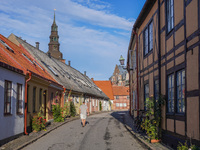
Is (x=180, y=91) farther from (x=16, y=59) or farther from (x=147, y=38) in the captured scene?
(x=16, y=59)

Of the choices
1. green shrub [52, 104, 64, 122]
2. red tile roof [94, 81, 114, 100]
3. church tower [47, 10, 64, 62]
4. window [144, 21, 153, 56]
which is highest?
church tower [47, 10, 64, 62]

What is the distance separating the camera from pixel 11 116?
38.3ft

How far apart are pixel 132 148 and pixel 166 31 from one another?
4.31 meters

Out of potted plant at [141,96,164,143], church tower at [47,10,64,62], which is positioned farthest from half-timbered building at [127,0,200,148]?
church tower at [47,10,64,62]

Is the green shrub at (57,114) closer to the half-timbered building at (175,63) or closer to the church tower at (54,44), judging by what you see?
the half-timbered building at (175,63)

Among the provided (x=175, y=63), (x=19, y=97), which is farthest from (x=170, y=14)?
(x=19, y=97)

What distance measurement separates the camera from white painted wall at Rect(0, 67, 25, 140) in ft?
34.8

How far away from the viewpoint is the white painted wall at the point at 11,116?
10.6m

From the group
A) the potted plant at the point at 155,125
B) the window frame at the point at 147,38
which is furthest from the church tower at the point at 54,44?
the potted plant at the point at 155,125

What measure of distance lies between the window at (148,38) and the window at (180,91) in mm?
4415

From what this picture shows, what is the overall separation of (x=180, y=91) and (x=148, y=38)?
18.0ft

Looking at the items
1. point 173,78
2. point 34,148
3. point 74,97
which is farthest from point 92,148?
point 74,97

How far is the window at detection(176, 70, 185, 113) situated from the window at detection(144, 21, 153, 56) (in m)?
4.41

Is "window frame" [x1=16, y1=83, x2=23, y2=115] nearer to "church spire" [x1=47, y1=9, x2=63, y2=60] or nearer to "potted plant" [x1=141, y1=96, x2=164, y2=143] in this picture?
"potted plant" [x1=141, y1=96, x2=164, y2=143]
